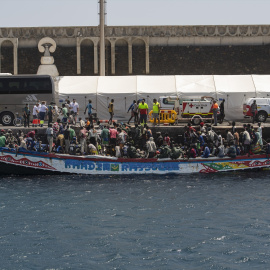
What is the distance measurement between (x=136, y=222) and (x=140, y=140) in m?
9.74

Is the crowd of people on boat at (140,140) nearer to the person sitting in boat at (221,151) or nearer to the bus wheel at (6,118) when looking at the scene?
the person sitting in boat at (221,151)

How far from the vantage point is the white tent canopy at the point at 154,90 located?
36344mm

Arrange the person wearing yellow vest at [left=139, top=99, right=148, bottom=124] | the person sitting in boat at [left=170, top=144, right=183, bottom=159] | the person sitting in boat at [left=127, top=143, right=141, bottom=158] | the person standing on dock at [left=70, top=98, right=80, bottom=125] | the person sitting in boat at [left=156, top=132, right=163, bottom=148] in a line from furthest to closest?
the person standing on dock at [left=70, top=98, right=80, bottom=125] < the person wearing yellow vest at [left=139, top=99, right=148, bottom=124] < the person sitting in boat at [left=156, top=132, right=163, bottom=148] < the person sitting in boat at [left=127, top=143, right=141, bottom=158] < the person sitting in boat at [left=170, top=144, right=183, bottom=159]

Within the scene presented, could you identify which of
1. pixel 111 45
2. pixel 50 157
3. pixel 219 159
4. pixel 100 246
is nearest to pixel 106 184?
pixel 50 157

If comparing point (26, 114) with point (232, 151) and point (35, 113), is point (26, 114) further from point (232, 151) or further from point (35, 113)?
point (232, 151)

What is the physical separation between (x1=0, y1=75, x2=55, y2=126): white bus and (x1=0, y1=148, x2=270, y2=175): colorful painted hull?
19.1 ft

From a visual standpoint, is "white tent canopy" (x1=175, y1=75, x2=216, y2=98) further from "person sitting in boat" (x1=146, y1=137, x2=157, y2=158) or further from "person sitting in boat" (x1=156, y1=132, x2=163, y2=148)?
"person sitting in boat" (x1=146, y1=137, x2=157, y2=158)

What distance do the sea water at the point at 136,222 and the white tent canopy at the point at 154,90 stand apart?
333 inches

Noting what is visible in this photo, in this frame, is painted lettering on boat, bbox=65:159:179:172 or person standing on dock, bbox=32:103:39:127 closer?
painted lettering on boat, bbox=65:159:179:172

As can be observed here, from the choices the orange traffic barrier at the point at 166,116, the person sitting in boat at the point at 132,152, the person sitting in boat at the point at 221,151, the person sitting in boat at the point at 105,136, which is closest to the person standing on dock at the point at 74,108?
the orange traffic barrier at the point at 166,116

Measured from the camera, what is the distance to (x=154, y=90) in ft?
119

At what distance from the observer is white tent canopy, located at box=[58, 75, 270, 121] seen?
36344 millimetres

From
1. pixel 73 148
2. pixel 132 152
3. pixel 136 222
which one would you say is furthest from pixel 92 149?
pixel 136 222

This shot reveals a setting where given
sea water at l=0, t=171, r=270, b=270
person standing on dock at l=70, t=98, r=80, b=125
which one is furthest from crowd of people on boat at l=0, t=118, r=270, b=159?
person standing on dock at l=70, t=98, r=80, b=125
